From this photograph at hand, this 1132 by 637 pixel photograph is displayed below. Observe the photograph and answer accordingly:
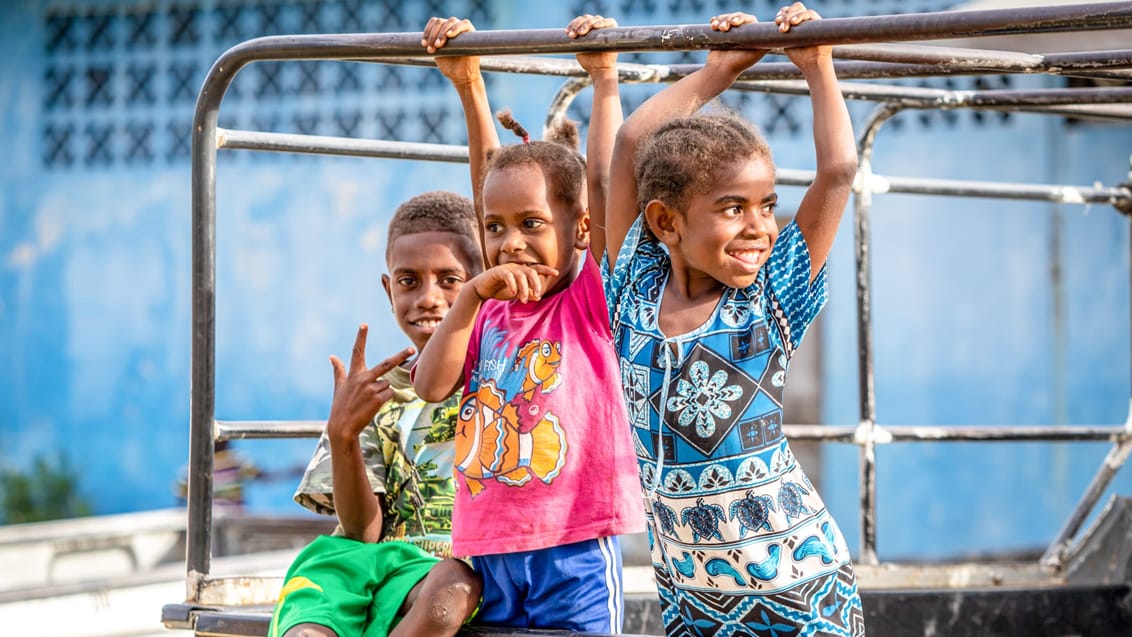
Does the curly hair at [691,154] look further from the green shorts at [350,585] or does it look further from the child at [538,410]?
the green shorts at [350,585]

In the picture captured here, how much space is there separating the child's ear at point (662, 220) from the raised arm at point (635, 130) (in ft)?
0.24

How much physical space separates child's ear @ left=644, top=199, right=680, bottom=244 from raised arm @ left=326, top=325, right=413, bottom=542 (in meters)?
0.53

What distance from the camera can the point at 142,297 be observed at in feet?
30.7

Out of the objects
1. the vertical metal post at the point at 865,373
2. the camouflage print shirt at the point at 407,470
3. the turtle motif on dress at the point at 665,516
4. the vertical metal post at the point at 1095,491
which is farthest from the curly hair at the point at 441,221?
the vertical metal post at the point at 1095,491

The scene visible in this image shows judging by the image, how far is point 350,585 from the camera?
2334 mm

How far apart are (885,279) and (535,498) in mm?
6023

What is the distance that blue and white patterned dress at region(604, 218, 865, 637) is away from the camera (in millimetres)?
1895

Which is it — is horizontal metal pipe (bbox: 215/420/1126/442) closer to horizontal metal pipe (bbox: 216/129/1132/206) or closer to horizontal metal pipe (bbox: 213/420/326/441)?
horizontal metal pipe (bbox: 213/420/326/441)

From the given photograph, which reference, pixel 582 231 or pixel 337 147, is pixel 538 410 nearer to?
pixel 582 231

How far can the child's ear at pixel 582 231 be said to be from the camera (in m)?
2.24

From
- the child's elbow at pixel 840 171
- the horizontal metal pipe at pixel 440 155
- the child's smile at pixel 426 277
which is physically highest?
the horizontal metal pipe at pixel 440 155

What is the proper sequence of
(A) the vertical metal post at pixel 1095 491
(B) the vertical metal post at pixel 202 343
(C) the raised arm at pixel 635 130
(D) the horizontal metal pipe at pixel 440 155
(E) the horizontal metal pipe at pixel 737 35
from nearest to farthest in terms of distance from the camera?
(E) the horizontal metal pipe at pixel 737 35 → (C) the raised arm at pixel 635 130 → (B) the vertical metal post at pixel 202 343 → (D) the horizontal metal pipe at pixel 440 155 → (A) the vertical metal post at pixel 1095 491

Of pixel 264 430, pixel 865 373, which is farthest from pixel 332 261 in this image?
pixel 264 430

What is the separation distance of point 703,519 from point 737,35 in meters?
0.68
